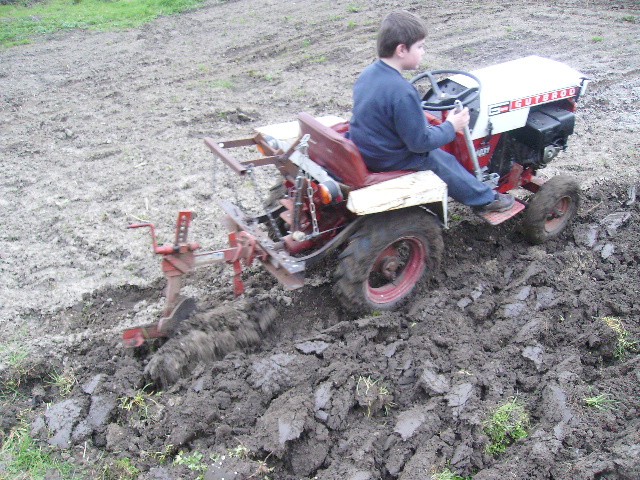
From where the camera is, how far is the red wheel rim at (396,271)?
4.45 meters

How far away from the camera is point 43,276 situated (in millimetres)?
5086

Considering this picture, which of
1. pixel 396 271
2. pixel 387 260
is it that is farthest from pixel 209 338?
pixel 396 271

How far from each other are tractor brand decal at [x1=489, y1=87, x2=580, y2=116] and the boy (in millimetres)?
551

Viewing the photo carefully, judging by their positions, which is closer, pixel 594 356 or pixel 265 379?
pixel 265 379

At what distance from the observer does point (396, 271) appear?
4652mm

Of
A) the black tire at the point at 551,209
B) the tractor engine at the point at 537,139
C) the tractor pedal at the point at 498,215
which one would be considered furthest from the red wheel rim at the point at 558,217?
the tractor pedal at the point at 498,215

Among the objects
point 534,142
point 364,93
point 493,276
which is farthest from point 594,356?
point 364,93

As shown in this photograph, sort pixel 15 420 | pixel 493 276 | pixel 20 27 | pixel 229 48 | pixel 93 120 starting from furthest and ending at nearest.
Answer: pixel 20 27
pixel 229 48
pixel 93 120
pixel 493 276
pixel 15 420

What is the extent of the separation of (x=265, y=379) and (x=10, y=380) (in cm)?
167

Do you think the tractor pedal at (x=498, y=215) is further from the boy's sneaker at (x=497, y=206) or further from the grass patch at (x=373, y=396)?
the grass patch at (x=373, y=396)

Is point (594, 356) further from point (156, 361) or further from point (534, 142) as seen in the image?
point (156, 361)

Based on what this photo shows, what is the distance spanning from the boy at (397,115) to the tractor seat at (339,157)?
4.5 inches

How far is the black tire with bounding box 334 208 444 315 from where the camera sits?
4.12 m

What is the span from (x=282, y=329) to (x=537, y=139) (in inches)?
102
